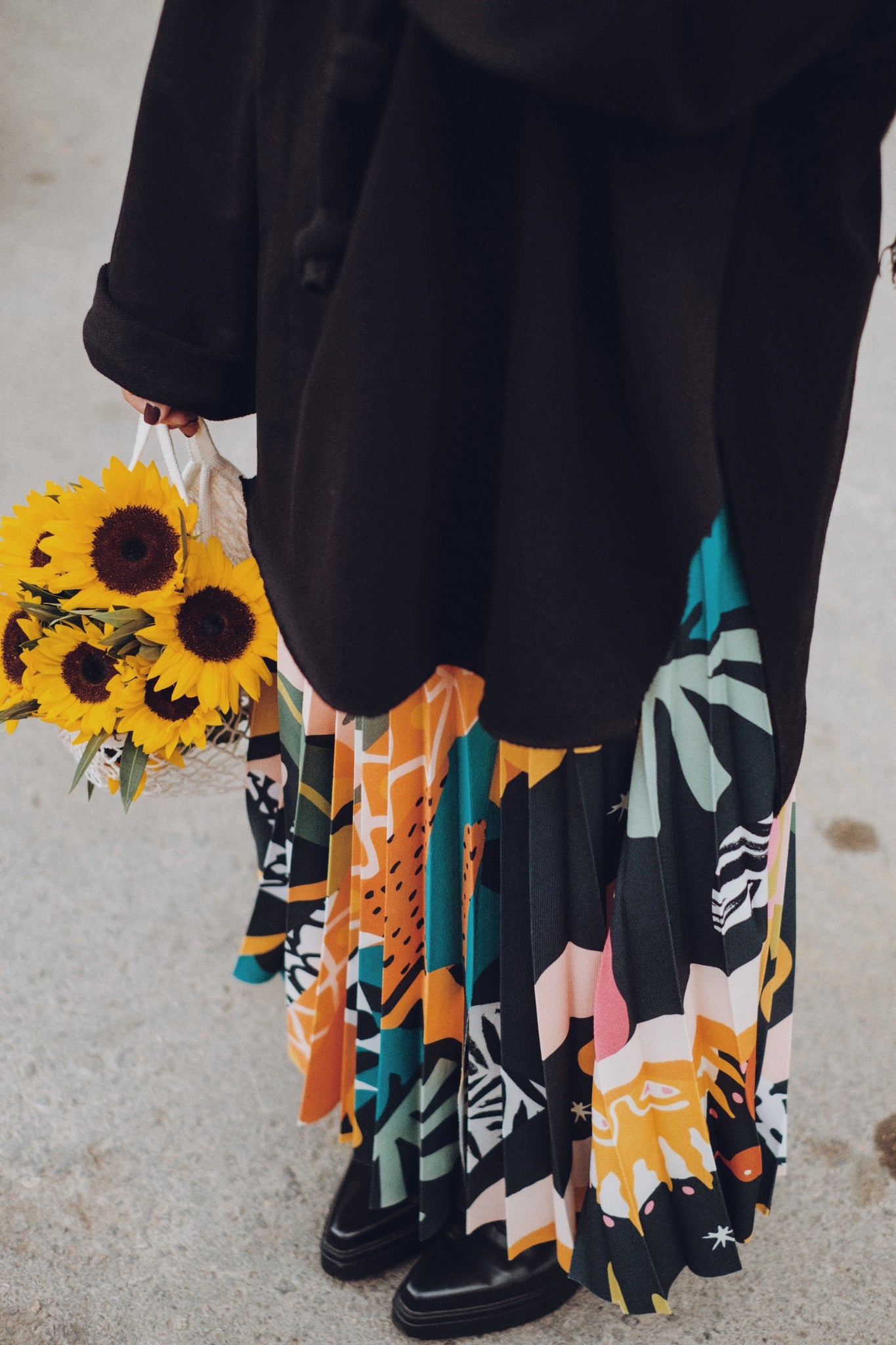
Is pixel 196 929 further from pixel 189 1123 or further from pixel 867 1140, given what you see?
pixel 867 1140

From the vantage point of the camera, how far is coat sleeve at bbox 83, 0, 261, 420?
0.75 metres

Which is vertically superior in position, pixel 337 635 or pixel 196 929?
pixel 337 635

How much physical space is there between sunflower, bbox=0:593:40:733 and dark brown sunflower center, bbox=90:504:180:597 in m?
0.09

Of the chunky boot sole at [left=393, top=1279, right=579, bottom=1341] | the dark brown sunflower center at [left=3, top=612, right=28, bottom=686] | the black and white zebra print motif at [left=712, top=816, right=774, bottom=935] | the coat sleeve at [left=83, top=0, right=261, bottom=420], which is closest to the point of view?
the coat sleeve at [left=83, top=0, right=261, bottom=420]

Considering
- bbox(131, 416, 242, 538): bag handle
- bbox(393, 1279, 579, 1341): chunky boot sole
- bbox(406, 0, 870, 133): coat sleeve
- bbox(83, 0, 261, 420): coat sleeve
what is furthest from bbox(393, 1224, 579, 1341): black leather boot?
bbox(406, 0, 870, 133): coat sleeve

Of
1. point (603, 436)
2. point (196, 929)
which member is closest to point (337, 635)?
point (603, 436)

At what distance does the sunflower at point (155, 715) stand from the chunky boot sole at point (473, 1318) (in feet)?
2.22

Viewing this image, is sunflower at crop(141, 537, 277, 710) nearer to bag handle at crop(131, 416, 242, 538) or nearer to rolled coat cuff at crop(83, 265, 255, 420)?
bag handle at crop(131, 416, 242, 538)

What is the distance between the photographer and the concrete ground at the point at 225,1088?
112 cm

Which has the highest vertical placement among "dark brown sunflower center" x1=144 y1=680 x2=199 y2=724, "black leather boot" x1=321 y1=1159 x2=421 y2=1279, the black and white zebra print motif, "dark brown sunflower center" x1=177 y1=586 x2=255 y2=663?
"dark brown sunflower center" x1=177 y1=586 x2=255 y2=663

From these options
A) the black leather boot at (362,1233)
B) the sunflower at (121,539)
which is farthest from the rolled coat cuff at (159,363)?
the black leather boot at (362,1233)

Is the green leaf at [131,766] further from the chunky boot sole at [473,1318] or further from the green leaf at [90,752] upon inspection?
the chunky boot sole at [473,1318]

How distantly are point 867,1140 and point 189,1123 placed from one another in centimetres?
88

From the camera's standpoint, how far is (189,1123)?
130cm
